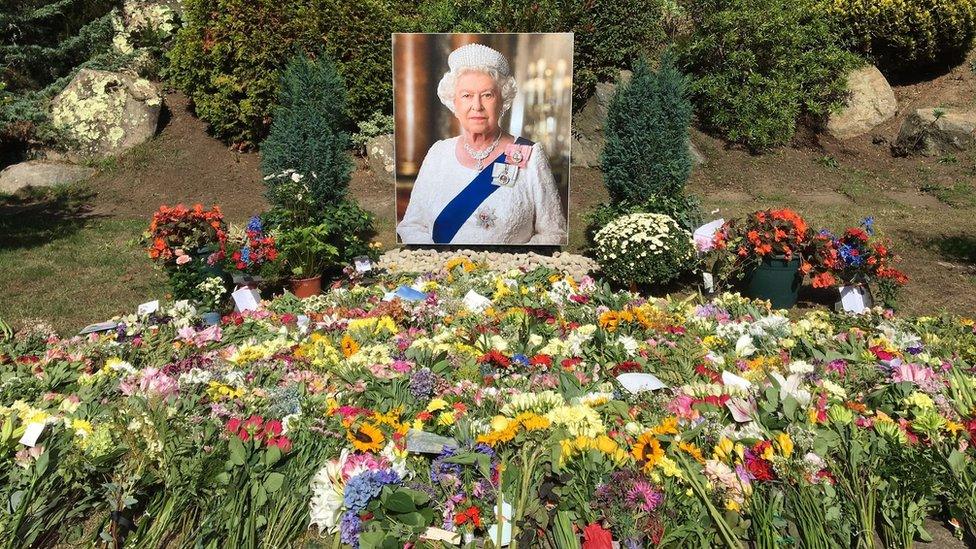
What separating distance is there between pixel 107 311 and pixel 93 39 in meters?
7.26

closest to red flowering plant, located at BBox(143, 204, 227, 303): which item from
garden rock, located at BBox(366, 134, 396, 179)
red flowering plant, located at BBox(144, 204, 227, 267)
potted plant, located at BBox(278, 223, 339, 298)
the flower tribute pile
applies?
red flowering plant, located at BBox(144, 204, 227, 267)

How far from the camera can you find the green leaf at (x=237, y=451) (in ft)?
8.46

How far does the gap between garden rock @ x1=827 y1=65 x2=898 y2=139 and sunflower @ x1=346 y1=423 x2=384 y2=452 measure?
415 inches

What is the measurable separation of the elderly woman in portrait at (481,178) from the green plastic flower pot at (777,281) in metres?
1.96

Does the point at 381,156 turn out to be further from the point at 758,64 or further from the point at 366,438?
the point at 366,438

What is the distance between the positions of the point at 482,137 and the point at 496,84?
0.50 meters

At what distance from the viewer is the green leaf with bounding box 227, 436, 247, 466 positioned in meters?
2.58

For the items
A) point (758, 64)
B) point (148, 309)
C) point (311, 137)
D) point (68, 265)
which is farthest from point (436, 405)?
point (758, 64)

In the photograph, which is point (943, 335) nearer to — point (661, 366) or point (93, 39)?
point (661, 366)

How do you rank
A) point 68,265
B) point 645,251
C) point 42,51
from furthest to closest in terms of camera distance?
1. point 42,51
2. point 68,265
3. point 645,251

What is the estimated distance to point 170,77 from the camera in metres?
10.7

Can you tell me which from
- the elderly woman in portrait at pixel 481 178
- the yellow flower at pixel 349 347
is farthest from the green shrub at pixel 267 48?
the yellow flower at pixel 349 347

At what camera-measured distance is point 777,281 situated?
219 inches

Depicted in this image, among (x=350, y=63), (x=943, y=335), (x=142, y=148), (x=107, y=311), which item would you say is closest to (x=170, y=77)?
(x=142, y=148)
